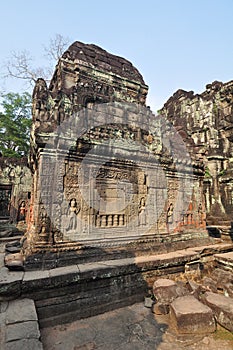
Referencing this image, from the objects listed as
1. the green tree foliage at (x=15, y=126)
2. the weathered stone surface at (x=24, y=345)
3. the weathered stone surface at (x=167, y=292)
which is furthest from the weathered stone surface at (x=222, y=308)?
the green tree foliage at (x=15, y=126)

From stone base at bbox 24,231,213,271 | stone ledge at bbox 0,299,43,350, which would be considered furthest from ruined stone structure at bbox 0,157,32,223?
stone ledge at bbox 0,299,43,350

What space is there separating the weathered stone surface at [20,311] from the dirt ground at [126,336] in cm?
47

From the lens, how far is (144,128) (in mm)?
5914

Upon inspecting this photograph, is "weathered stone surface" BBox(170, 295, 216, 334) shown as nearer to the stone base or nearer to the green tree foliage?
the stone base

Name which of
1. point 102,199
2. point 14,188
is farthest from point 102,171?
point 14,188

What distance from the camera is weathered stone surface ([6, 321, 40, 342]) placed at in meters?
2.17

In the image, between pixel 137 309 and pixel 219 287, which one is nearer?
pixel 137 309

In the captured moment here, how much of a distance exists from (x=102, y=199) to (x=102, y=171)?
0.64 meters

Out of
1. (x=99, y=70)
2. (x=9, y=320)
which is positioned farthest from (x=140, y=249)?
(x=99, y=70)

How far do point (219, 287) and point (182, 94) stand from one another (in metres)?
16.5

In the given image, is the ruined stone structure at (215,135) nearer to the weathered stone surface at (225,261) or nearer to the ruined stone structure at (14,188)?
the weathered stone surface at (225,261)

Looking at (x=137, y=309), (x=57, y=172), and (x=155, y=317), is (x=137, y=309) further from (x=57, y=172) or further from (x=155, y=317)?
(x=57, y=172)

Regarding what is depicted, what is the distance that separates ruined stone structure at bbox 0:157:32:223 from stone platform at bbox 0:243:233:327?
8.96 meters

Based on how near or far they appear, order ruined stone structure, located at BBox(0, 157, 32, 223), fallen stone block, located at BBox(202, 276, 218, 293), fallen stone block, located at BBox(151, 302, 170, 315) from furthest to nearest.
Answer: ruined stone structure, located at BBox(0, 157, 32, 223) → fallen stone block, located at BBox(202, 276, 218, 293) → fallen stone block, located at BBox(151, 302, 170, 315)
